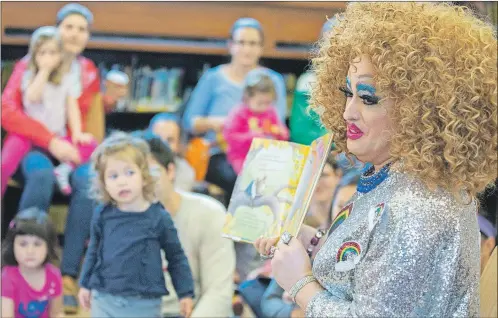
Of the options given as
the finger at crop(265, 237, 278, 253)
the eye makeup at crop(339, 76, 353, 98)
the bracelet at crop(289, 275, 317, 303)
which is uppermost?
the eye makeup at crop(339, 76, 353, 98)

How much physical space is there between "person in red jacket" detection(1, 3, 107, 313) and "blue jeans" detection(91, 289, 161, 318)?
0.63 m

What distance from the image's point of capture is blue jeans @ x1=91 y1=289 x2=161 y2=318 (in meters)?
2.68

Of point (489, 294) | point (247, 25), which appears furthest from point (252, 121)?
point (489, 294)

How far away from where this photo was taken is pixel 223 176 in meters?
3.96

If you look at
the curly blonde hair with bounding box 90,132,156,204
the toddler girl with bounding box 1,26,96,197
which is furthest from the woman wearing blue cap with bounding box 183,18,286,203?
the curly blonde hair with bounding box 90,132,156,204

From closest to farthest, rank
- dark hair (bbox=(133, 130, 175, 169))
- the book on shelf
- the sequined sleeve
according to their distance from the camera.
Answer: the sequined sleeve
dark hair (bbox=(133, 130, 175, 169))
the book on shelf

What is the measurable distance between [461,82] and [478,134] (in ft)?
0.36

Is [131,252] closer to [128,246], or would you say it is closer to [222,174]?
[128,246]

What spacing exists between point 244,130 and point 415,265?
2417 mm

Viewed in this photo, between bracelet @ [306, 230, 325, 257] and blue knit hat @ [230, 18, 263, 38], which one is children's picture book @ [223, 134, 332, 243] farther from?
blue knit hat @ [230, 18, 263, 38]

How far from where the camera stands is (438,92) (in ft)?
5.36

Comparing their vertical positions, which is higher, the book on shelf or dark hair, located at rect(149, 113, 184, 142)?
the book on shelf

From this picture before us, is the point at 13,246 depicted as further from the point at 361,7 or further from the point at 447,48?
the point at 447,48

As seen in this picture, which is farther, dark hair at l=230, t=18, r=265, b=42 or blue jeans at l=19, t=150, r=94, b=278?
dark hair at l=230, t=18, r=265, b=42
